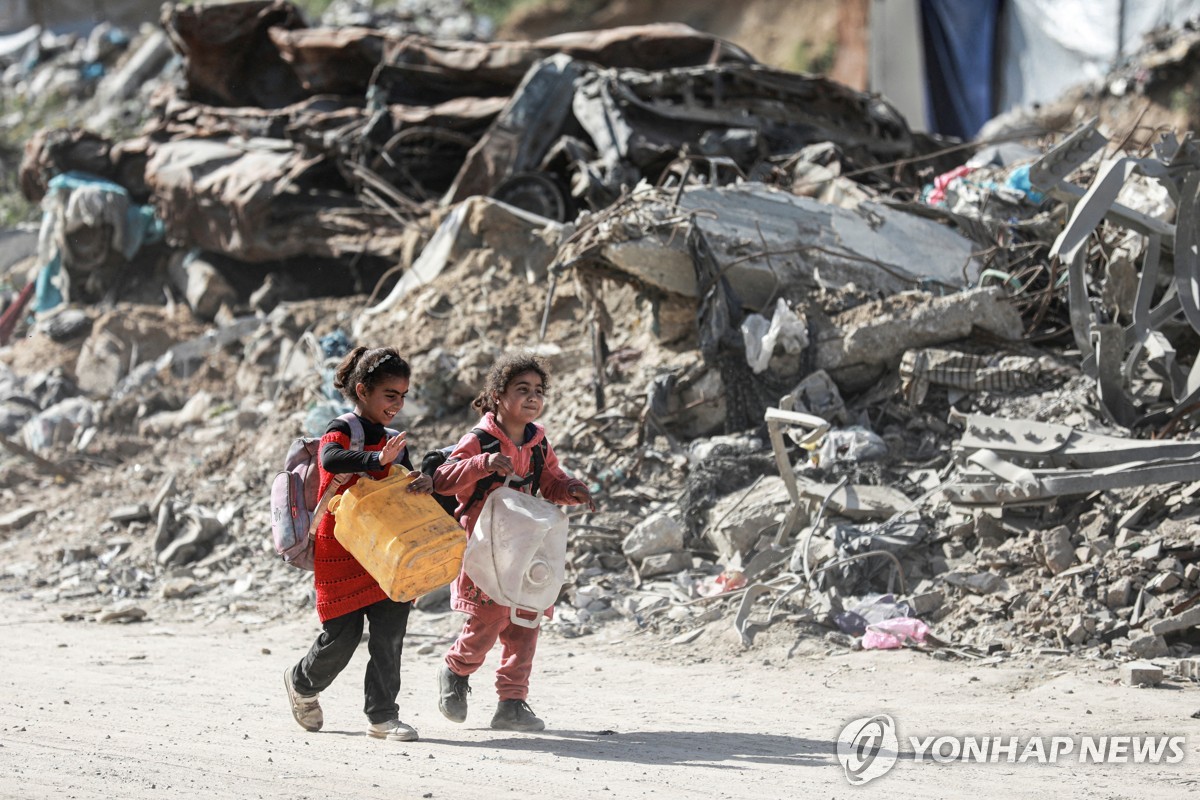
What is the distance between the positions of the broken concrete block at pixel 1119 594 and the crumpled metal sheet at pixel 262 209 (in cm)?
656

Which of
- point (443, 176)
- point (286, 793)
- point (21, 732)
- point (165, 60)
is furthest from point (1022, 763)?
point (165, 60)

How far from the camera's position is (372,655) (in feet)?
11.3

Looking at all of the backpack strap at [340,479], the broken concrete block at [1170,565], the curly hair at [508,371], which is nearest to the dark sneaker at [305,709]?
the backpack strap at [340,479]

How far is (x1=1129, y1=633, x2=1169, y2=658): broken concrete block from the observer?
4.29 meters

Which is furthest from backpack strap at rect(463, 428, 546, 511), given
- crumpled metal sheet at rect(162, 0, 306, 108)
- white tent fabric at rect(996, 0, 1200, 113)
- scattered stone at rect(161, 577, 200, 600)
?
white tent fabric at rect(996, 0, 1200, 113)

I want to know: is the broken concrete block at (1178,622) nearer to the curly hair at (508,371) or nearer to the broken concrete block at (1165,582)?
the broken concrete block at (1165,582)

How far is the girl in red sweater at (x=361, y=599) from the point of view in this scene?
10.9ft

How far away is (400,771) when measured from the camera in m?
2.86

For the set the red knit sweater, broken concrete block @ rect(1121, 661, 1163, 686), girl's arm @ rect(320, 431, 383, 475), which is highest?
girl's arm @ rect(320, 431, 383, 475)

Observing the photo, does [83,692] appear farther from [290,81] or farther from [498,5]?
[498,5]

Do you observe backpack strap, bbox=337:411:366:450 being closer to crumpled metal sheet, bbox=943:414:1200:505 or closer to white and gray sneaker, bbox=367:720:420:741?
white and gray sneaker, bbox=367:720:420:741

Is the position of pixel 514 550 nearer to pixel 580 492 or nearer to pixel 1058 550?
pixel 580 492

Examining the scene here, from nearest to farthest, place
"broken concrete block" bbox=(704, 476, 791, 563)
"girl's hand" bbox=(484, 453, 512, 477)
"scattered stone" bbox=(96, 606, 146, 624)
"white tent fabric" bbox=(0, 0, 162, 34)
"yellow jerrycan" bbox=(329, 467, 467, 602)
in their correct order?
"yellow jerrycan" bbox=(329, 467, 467, 602) → "girl's hand" bbox=(484, 453, 512, 477) → "broken concrete block" bbox=(704, 476, 791, 563) → "scattered stone" bbox=(96, 606, 146, 624) → "white tent fabric" bbox=(0, 0, 162, 34)

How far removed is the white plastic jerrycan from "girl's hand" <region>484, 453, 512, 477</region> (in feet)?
0.67
